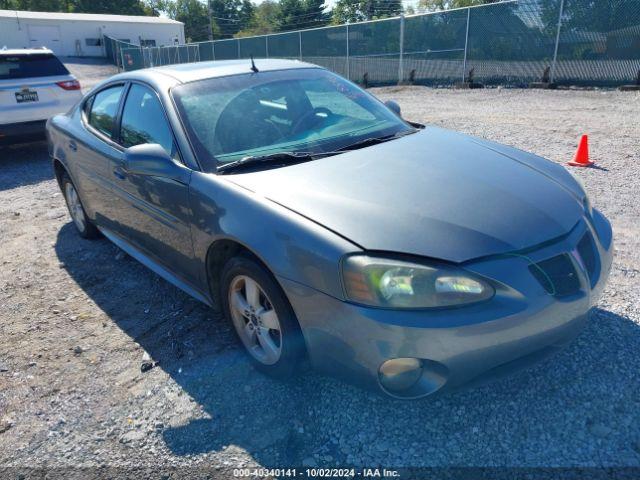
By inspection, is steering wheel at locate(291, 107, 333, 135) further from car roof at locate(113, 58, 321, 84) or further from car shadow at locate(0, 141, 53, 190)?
car shadow at locate(0, 141, 53, 190)

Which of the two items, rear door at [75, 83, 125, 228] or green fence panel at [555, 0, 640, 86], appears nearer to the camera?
rear door at [75, 83, 125, 228]

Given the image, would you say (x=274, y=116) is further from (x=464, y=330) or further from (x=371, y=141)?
(x=464, y=330)

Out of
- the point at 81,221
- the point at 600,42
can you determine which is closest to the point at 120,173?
the point at 81,221

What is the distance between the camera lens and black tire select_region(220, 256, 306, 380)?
8.21ft

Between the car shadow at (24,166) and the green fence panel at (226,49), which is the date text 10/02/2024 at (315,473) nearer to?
the car shadow at (24,166)

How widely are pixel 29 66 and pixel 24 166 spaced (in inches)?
64.4

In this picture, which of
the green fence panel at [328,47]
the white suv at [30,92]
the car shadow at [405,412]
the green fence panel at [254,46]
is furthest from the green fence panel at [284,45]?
the car shadow at [405,412]

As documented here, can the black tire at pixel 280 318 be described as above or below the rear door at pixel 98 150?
below

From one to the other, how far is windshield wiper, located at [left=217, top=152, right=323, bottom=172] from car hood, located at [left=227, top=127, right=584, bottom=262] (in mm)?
101

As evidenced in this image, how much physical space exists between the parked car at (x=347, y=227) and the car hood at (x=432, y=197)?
10 millimetres

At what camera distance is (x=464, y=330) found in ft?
6.87

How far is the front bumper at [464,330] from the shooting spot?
83.0 inches

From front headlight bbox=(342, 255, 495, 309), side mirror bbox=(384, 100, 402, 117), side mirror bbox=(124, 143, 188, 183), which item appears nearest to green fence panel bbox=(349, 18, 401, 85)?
side mirror bbox=(384, 100, 402, 117)

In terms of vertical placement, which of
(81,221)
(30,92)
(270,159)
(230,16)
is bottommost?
(81,221)
